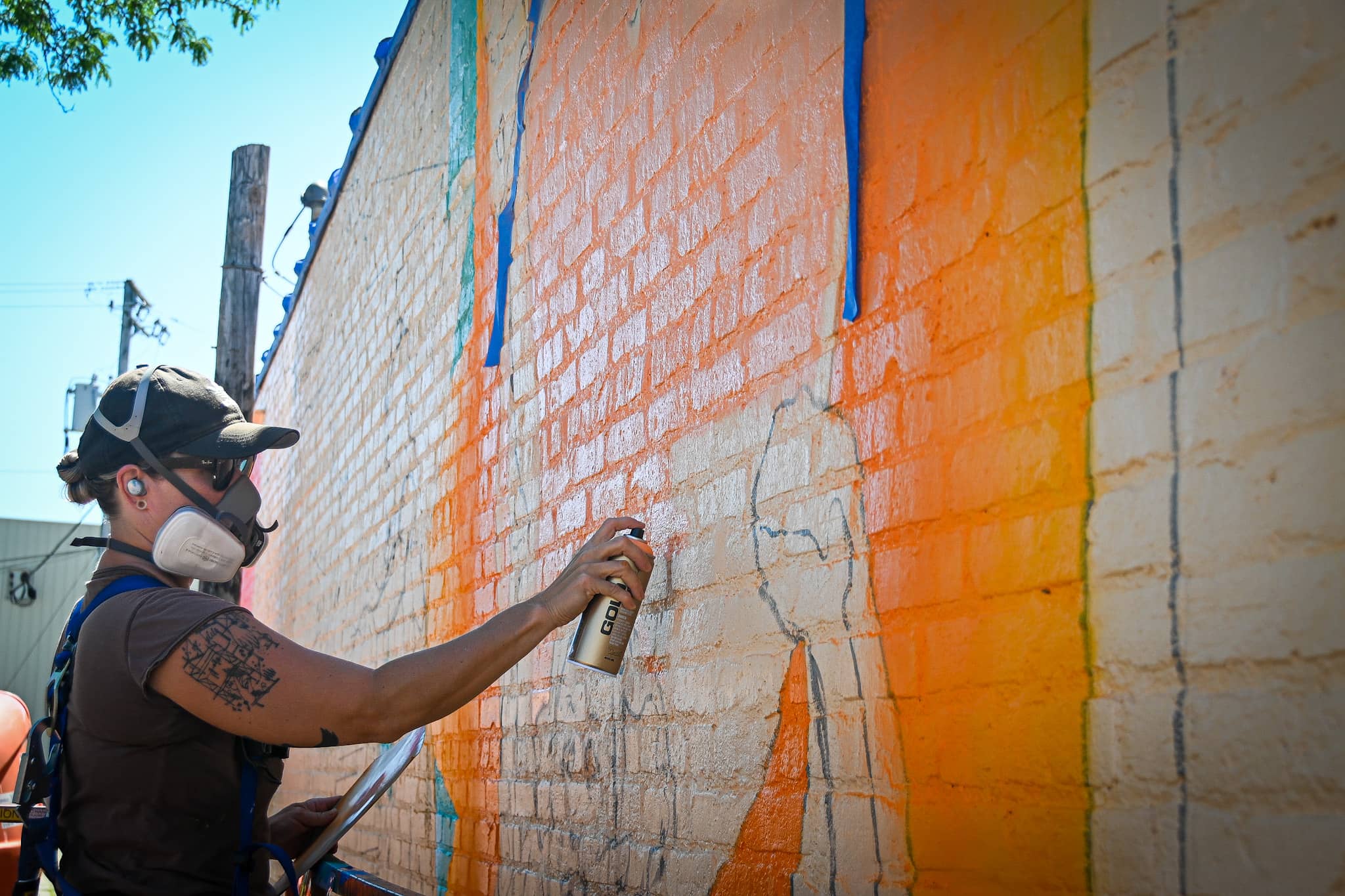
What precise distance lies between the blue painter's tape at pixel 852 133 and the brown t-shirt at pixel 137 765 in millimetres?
1474

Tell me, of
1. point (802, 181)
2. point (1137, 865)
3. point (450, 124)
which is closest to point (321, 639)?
point (450, 124)

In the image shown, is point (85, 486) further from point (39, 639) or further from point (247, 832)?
point (39, 639)

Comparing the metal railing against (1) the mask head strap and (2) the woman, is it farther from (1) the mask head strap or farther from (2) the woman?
(1) the mask head strap

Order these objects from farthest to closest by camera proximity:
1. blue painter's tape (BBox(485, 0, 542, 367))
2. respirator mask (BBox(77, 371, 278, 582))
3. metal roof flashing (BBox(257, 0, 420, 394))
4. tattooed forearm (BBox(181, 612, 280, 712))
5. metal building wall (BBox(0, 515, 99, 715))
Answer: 1. metal building wall (BBox(0, 515, 99, 715))
2. metal roof flashing (BBox(257, 0, 420, 394))
3. blue painter's tape (BBox(485, 0, 542, 367))
4. respirator mask (BBox(77, 371, 278, 582))
5. tattooed forearm (BBox(181, 612, 280, 712))

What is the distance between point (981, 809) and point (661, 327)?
5.21 feet

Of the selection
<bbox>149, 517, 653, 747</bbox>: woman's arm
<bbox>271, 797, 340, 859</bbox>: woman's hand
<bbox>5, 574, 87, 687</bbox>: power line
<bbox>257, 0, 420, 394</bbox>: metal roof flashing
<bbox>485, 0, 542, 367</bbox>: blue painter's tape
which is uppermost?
<bbox>257, 0, 420, 394</bbox>: metal roof flashing

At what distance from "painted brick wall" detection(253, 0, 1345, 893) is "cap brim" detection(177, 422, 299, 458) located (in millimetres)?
966

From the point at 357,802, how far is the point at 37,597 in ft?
83.1

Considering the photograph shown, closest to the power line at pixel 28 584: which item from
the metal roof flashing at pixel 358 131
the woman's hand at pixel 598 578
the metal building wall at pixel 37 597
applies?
the metal building wall at pixel 37 597

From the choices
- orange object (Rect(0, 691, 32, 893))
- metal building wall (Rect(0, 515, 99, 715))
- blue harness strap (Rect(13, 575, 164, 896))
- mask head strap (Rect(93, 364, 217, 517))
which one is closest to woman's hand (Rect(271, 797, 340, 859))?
blue harness strap (Rect(13, 575, 164, 896))

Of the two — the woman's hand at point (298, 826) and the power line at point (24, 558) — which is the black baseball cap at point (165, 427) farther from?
the power line at point (24, 558)

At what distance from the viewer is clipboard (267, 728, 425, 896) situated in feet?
8.63

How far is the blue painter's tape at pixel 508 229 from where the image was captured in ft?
13.1

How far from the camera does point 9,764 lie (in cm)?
541
